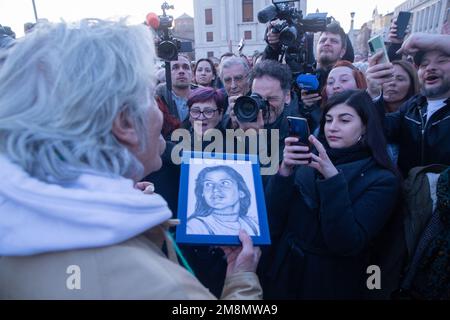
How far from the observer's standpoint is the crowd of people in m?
0.86

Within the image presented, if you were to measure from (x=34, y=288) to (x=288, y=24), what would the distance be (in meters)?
2.93

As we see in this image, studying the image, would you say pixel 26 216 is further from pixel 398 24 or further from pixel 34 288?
pixel 398 24

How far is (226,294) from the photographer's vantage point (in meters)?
1.27

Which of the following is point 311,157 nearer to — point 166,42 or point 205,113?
point 205,113

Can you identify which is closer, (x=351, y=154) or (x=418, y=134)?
(x=351, y=154)

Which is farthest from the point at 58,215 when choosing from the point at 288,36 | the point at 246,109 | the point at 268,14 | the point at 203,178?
the point at 268,14

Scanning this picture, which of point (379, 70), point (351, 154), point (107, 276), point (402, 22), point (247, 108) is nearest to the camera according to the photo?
point (107, 276)

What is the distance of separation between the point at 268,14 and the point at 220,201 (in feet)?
7.05

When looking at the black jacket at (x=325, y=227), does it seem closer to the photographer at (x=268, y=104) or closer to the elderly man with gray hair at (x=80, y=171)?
the photographer at (x=268, y=104)

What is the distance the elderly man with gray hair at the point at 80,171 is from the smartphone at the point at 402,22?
2.49m

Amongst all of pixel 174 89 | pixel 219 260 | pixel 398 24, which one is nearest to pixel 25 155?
pixel 219 260

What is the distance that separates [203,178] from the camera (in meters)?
1.69

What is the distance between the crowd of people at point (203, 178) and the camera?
33.9 inches

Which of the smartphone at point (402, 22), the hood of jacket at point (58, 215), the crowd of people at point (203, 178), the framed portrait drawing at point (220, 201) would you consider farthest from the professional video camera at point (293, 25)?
the hood of jacket at point (58, 215)
